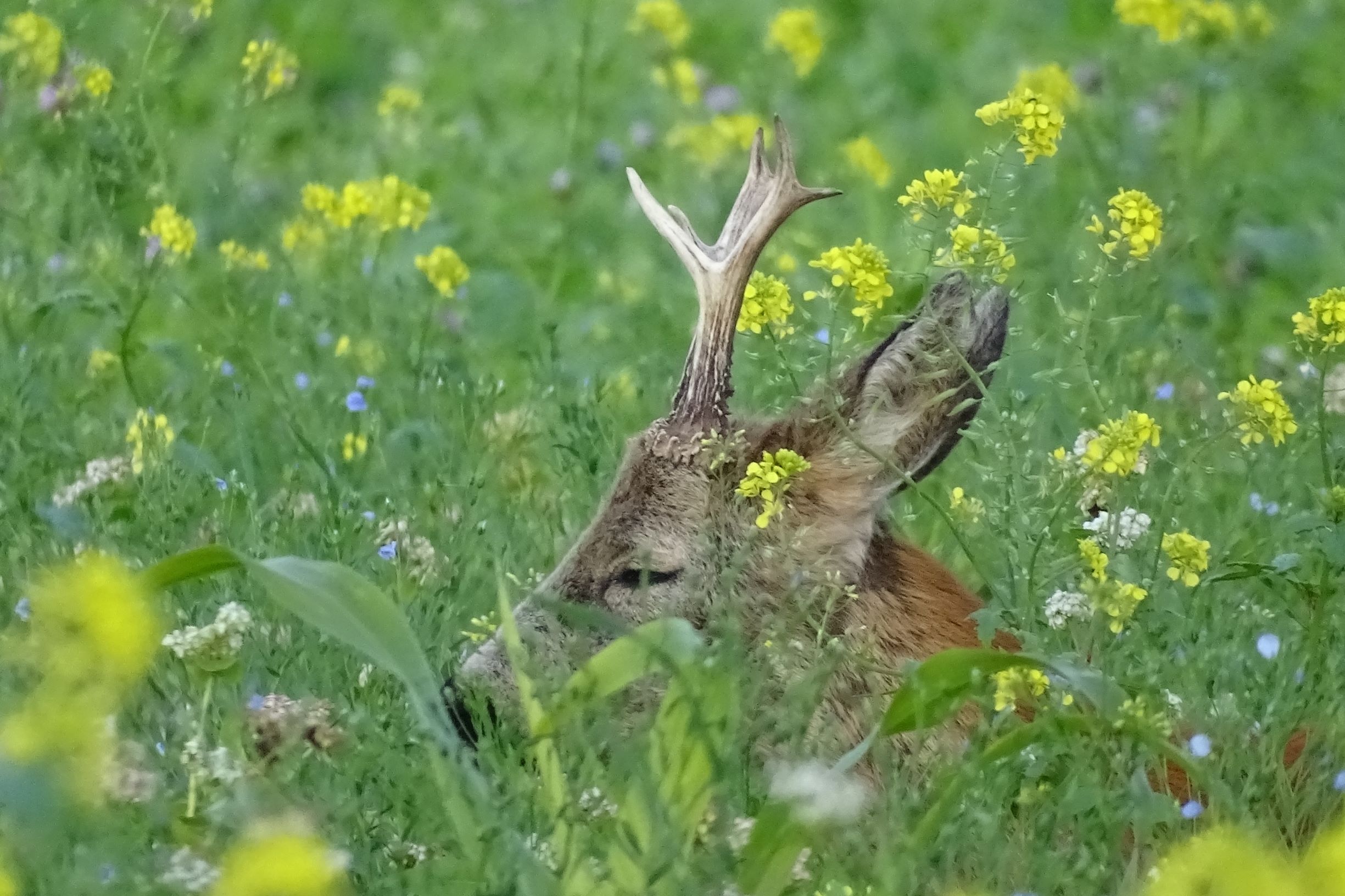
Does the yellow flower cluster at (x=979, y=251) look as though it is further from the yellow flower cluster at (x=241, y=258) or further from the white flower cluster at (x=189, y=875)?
the yellow flower cluster at (x=241, y=258)

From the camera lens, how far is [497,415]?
549cm

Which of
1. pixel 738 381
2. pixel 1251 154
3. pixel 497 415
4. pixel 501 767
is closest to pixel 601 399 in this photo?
pixel 497 415

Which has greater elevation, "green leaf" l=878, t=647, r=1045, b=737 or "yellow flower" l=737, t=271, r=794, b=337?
"yellow flower" l=737, t=271, r=794, b=337

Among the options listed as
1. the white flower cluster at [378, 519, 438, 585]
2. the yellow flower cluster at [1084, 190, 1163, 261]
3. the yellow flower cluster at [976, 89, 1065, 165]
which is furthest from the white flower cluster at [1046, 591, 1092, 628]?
the white flower cluster at [378, 519, 438, 585]

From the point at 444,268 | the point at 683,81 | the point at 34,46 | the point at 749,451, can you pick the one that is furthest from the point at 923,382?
the point at 683,81

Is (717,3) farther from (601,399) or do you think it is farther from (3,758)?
(3,758)

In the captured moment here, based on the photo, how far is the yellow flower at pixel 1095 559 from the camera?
3461 millimetres

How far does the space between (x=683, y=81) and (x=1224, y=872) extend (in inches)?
223

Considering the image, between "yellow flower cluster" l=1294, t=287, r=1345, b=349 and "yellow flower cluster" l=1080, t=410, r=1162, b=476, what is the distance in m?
0.35

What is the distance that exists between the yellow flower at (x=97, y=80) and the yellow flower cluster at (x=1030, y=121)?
2.44 metres

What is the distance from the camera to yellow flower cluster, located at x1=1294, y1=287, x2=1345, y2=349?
380 cm

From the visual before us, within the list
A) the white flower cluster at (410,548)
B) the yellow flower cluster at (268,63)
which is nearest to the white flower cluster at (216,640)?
the white flower cluster at (410,548)

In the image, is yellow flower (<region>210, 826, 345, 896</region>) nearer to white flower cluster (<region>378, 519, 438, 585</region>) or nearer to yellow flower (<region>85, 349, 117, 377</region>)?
white flower cluster (<region>378, 519, 438, 585</region>)

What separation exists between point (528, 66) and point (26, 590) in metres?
5.27
